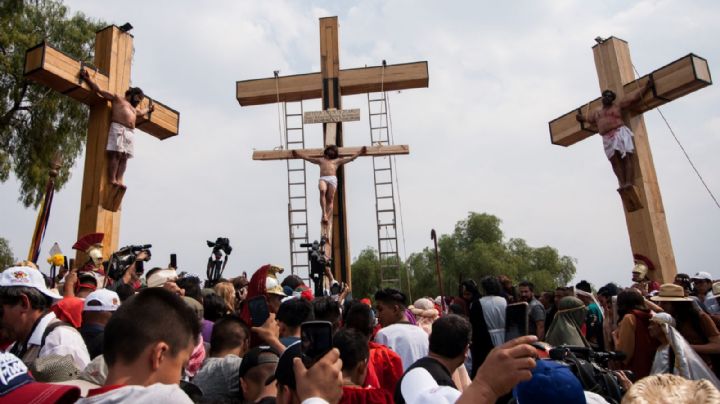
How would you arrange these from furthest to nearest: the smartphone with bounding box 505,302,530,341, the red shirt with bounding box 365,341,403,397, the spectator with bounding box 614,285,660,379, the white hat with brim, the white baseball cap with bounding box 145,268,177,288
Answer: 1. the white baseball cap with bounding box 145,268,177,288
2. the spectator with bounding box 614,285,660,379
3. the red shirt with bounding box 365,341,403,397
4. the white hat with brim
5. the smartphone with bounding box 505,302,530,341

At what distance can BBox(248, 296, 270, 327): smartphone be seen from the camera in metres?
3.24

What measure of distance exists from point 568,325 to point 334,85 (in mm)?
8379

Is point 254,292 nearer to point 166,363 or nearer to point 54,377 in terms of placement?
point 54,377

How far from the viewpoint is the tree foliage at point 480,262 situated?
33719mm

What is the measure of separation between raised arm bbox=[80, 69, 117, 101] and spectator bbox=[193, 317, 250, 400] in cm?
677

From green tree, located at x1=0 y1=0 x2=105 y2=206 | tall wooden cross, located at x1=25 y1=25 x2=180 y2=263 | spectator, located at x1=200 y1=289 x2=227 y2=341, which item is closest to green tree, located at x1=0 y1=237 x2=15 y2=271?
green tree, located at x1=0 y1=0 x2=105 y2=206

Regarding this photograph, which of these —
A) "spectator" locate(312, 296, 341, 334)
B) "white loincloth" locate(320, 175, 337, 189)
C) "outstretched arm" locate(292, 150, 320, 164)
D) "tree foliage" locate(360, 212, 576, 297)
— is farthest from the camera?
"tree foliage" locate(360, 212, 576, 297)

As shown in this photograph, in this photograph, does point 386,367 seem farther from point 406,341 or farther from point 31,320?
point 31,320

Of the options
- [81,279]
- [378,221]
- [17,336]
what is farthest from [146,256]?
[378,221]

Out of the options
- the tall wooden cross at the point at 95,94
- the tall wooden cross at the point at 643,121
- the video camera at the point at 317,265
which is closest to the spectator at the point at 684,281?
the tall wooden cross at the point at 643,121

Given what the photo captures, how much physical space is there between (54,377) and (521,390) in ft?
6.24

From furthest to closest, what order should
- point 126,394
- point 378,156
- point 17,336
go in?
point 378,156, point 17,336, point 126,394

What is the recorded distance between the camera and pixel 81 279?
195 inches

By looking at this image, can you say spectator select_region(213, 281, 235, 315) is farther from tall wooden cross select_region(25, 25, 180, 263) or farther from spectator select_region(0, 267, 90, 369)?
tall wooden cross select_region(25, 25, 180, 263)
